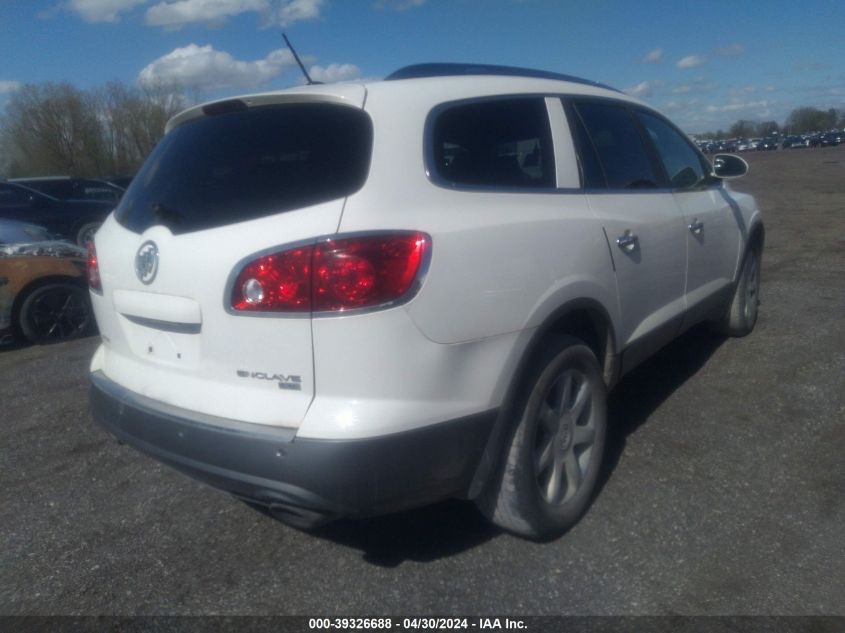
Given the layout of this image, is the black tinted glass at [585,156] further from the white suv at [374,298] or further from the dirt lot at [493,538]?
the dirt lot at [493,538]

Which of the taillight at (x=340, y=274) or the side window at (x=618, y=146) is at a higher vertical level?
the side window at (x=618, y=146)

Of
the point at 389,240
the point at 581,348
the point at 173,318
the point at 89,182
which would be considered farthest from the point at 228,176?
the point at 89,182

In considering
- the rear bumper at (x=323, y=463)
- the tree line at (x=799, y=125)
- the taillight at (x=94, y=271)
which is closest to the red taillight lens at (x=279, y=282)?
the rear bumper at (x=323, y=463)

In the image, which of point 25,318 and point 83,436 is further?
point 25,318

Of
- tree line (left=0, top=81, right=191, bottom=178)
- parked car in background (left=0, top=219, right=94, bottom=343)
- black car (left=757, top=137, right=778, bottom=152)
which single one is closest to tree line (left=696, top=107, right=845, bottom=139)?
black car (left=757, top=137, right=778, bottom=152)

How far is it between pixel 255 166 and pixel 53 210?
1027 cm

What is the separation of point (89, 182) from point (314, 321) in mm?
14514

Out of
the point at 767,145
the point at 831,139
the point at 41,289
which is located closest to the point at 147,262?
the point at 41,289

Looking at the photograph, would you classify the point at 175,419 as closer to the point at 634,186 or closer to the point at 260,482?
the point at 260,482

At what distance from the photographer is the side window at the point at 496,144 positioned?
2701 mm

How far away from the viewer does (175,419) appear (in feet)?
8.57

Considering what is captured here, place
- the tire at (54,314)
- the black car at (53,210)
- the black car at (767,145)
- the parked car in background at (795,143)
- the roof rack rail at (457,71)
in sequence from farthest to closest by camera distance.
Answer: the black car at (767,145), the parked car in background at (795,143), the black car at (53,210), the tire at (54,314), the roof rack rail at (457,71)

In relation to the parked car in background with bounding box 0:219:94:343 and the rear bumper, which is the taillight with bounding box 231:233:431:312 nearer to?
the rear bumper

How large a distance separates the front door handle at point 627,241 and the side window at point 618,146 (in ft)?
0.83
